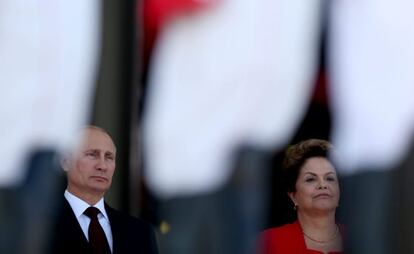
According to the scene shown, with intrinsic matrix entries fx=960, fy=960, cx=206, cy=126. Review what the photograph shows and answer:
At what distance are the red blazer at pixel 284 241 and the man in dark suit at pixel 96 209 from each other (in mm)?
358

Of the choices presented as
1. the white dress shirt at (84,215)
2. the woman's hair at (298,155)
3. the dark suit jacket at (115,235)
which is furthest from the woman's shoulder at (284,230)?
the white dress shirt at (84,215)

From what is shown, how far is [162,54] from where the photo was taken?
10.4ft

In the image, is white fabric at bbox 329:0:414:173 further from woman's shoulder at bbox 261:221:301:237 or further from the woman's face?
woman's shoulder at bbox 261:221:301:237

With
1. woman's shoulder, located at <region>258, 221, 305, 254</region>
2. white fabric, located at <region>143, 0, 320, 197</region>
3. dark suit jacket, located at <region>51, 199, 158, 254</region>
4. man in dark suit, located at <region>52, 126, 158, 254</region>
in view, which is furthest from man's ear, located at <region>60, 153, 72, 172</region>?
woman's shoulder, located at <region>258, 221, 305, 254</region>

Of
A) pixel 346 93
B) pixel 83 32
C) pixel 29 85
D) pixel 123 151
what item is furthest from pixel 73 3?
pixel 346 93

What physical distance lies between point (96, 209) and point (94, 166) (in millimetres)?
143

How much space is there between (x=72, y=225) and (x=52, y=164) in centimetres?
21

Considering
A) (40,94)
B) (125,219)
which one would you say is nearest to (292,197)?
(125,219)

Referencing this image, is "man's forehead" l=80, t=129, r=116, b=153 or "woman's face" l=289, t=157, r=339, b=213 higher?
"man's forehead" l=80, t=129, r=116, b=153

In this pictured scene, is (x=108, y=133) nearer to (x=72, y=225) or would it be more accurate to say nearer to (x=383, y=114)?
(x=72, y=225)

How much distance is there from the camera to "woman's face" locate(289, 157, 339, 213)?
10.3 ft

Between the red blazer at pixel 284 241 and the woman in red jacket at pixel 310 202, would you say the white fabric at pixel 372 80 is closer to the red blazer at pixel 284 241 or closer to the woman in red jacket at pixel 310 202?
the woman in red jacket at pixel 310 202

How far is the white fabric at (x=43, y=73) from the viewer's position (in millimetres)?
3131

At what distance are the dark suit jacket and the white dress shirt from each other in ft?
0.04
